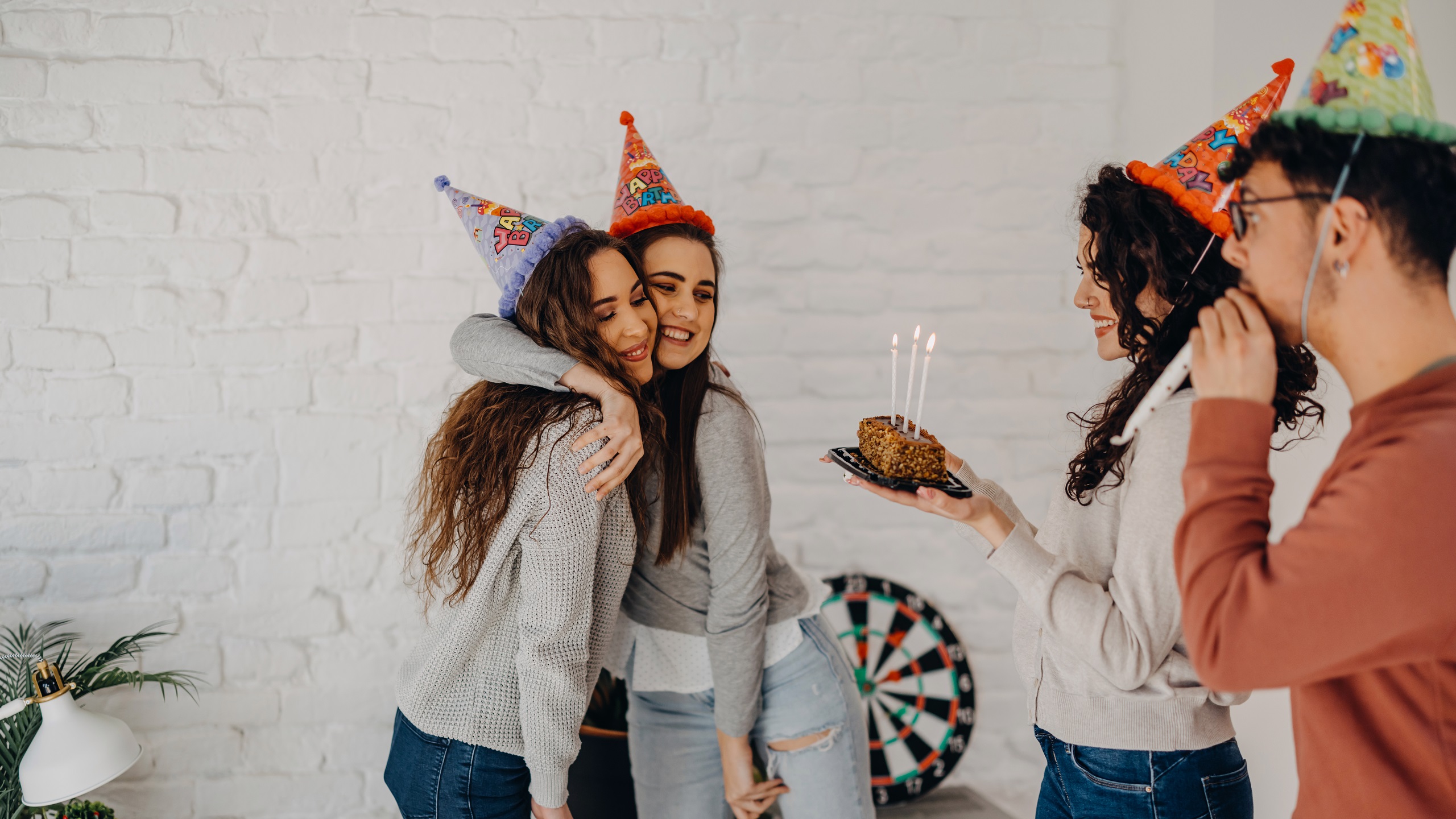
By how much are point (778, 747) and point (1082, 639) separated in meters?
0.66

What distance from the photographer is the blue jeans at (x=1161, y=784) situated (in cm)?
109

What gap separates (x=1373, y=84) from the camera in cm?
77

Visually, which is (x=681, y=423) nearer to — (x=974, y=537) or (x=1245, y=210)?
(x=974, y=537)

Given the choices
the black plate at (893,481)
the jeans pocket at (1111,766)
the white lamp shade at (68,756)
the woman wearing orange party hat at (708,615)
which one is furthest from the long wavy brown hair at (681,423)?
the white lamp shade at (68,756)

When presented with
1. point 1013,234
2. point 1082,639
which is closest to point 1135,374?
point 1082,639

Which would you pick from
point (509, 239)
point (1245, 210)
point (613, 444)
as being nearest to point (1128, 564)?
point (1245, 210)

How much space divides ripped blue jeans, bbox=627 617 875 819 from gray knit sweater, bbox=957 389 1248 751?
1.25 ft

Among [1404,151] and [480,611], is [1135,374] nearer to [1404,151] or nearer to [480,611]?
[1404,151]

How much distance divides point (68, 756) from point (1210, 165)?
6.74ft

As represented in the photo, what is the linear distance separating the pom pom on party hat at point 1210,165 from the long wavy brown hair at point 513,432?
0.80 metres

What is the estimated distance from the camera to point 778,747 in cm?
149

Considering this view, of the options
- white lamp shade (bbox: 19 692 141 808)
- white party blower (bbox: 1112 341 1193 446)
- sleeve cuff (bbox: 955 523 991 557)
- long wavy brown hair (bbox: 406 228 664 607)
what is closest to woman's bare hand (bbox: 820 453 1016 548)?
sleeve cuff (bbox: 955 523 991 557)

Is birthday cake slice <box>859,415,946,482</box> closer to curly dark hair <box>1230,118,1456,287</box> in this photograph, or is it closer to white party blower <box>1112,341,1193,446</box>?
white party blower <box>1112,341,1193,446</box>

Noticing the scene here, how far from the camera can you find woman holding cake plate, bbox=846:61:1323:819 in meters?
1.01
